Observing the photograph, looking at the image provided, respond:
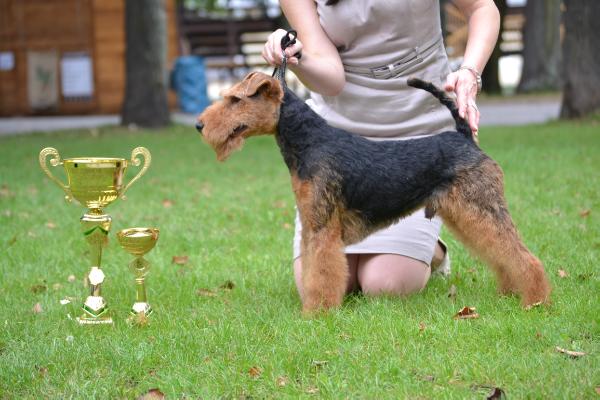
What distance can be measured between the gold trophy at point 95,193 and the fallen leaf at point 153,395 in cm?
90

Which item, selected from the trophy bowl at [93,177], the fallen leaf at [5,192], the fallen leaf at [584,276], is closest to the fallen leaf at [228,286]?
the trophy bowl at [93,177]

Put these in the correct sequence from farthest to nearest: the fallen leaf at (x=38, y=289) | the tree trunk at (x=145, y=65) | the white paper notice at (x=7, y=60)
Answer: the white paper notice at (x=7, y=60)
the tree trunk at (x=145, y=65)
the fallen leaf at (x=38, y=289)

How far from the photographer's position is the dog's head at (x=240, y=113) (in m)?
3.27

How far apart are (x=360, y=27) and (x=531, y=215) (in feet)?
8.20

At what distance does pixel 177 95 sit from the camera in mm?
19281

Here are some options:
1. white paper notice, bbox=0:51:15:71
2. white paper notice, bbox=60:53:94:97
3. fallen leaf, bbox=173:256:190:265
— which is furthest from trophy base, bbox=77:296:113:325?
white paper notice, bbox=0:51:15:71

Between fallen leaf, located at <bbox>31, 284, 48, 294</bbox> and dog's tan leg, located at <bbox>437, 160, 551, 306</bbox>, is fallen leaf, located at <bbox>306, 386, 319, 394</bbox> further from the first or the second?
fallen leaf, located at <bbox>31, 284, 48, 294</bbox>

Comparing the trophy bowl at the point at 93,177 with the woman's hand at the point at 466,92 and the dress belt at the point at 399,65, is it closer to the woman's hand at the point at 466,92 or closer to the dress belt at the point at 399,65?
the dress belt at the point at 399,65

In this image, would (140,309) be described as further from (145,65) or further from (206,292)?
(145,65)

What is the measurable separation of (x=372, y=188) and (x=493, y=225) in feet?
1.90

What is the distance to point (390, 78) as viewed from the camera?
4.15 metres

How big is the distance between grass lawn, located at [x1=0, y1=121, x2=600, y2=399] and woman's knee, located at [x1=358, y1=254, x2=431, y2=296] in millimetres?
115

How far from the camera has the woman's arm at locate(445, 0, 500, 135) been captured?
356 centimetres

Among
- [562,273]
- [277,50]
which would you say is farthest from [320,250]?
[562,273]
